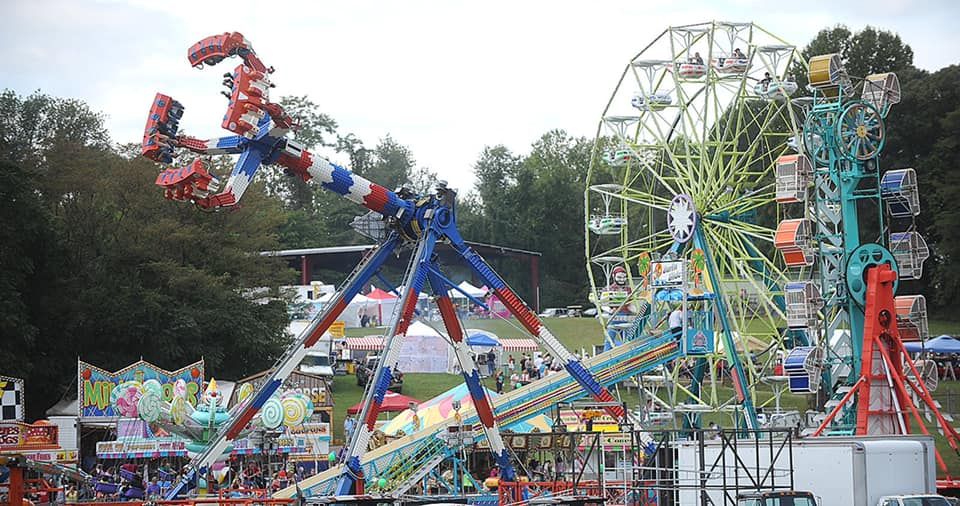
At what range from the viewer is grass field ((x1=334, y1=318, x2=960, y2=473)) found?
45688 millimetres

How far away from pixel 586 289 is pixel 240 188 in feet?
211

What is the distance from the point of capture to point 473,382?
3170cm

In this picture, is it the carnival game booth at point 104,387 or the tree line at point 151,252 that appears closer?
the carnival game booth at point 104,387

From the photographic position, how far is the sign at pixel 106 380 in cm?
3991

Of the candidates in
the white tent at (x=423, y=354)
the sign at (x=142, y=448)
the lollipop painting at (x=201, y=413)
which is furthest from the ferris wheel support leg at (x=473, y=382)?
the white tent at (x=423, y=354)

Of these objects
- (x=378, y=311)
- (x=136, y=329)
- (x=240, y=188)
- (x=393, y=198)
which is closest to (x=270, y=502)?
(x=240, y=188)

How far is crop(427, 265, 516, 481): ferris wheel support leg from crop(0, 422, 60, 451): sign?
31.4 ft

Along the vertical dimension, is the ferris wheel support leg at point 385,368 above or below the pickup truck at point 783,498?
above

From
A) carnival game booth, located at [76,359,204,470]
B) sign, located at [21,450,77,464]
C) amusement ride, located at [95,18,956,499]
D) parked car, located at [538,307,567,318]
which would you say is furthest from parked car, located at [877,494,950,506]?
parked car, located at [538,307,567,318]

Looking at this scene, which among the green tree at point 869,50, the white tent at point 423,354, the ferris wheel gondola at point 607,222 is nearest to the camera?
the ferris wheel gondola at point 607,222

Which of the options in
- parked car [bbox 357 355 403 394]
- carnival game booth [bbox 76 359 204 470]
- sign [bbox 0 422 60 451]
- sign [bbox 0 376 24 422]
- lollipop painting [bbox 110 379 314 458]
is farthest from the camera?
parked car [bbox 357 355 403 394]

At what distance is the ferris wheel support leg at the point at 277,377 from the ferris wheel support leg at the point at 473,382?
1639 mm

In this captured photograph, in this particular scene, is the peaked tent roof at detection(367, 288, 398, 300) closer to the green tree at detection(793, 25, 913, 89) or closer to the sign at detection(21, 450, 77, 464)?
the green tree at detection(793, 25, 913, 89)

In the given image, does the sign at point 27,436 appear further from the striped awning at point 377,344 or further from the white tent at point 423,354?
the white tent at point 423,354
